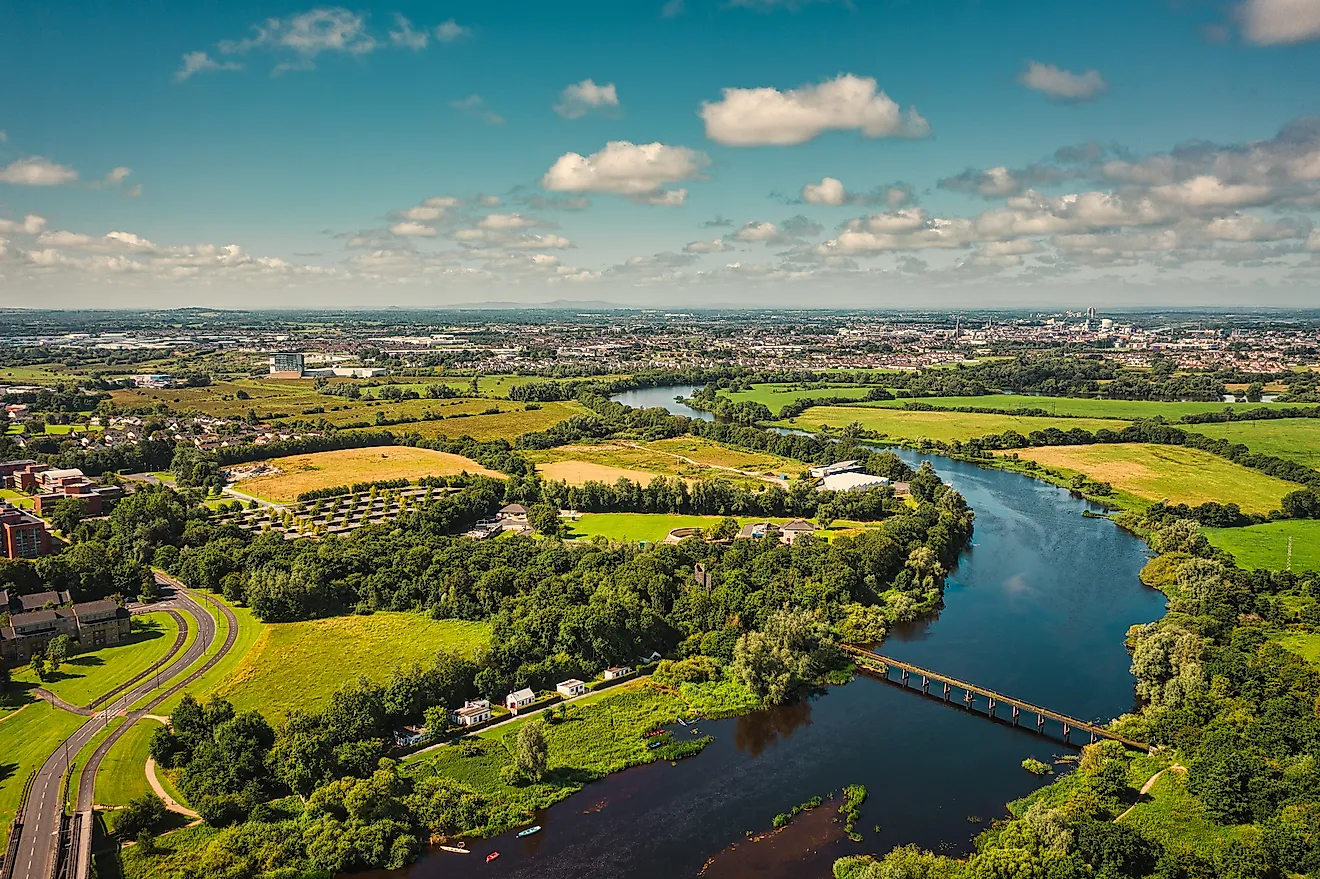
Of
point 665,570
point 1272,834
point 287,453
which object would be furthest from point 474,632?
point 287,453

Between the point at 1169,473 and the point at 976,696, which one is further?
the point at 1169,473

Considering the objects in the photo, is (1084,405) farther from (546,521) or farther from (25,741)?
(25,741)

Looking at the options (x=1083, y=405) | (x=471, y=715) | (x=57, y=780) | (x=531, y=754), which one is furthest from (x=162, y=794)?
(x=1083, y=405)

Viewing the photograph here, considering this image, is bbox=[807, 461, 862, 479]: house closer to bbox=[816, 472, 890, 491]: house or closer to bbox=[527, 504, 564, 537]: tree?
bbox=[816, 472, 890, 491]: house

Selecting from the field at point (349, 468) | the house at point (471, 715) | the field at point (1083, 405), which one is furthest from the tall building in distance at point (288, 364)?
the house at point (471, 715)

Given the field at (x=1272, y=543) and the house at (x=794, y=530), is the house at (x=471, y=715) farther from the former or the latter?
the field at (x=1272, y=543)
